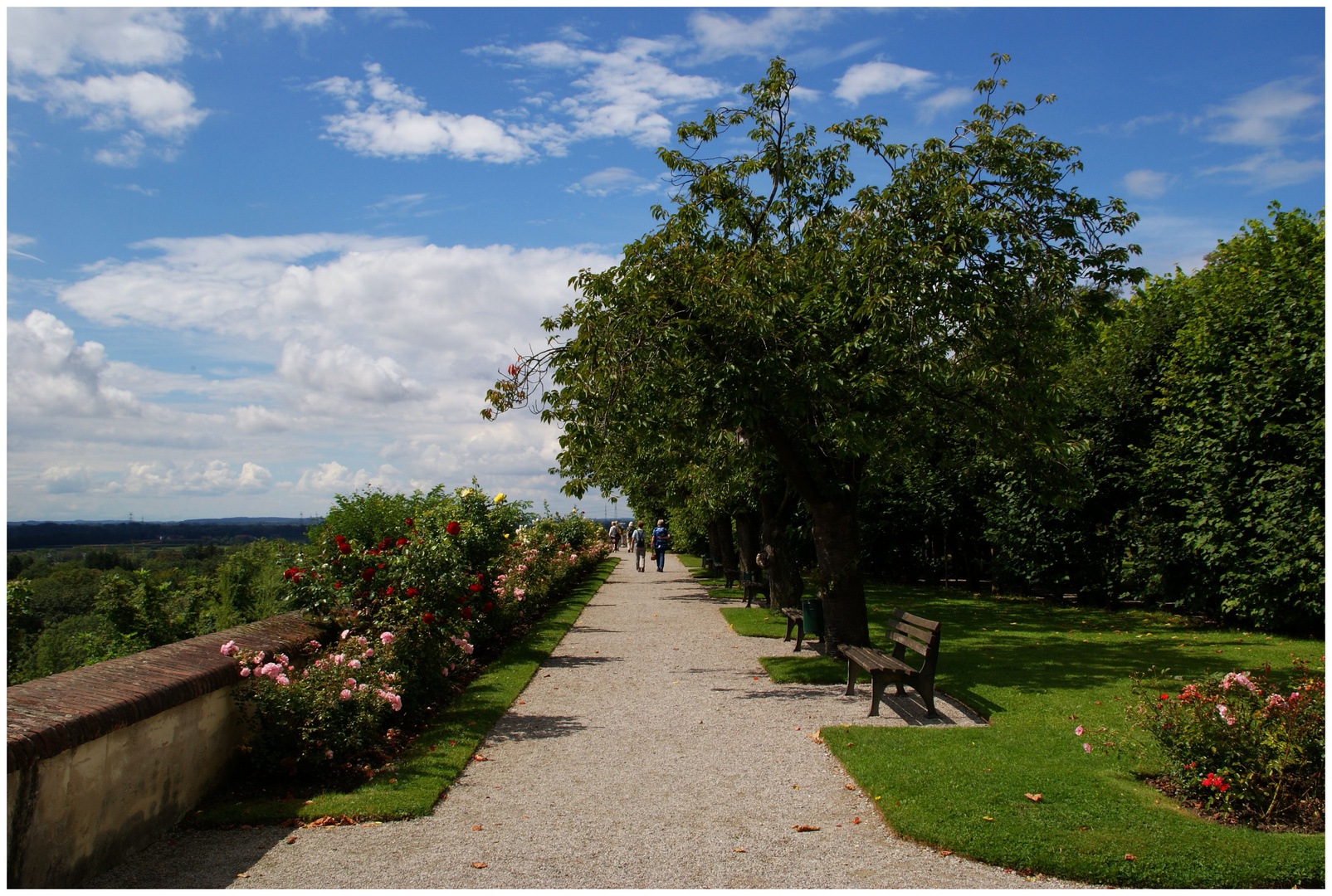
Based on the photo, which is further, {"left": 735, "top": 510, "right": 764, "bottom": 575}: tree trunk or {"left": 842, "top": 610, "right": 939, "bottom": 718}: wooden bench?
{"left": 735, "top": 510, "right": 764, "bottom": 575}: tree trunk

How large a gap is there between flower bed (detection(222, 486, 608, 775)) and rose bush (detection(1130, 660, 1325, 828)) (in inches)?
201

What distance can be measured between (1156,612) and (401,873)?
604 inches

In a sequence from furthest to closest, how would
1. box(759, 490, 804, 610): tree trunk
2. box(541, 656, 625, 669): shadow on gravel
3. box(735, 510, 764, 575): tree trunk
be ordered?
box(735, 510, 764, 575): tree trunk, box(759, 490, 804, 610): tree trunk, box(541, 656, 625, 669): shadow on gravel

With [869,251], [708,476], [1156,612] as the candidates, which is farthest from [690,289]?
[1156,612]

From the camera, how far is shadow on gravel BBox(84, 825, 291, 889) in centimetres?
410

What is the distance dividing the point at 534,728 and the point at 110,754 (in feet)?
11.6

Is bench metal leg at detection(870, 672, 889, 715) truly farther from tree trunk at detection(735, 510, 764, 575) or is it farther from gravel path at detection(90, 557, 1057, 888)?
tree trunk at detection(735, 510, 764, 575)

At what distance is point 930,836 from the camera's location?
15.0 ft

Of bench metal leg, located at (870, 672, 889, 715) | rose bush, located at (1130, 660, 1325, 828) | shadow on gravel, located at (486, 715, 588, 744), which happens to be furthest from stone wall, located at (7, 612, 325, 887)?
rose bush, located at (1130, 660, 1325, 828)

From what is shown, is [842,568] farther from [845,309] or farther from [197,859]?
[197,859]

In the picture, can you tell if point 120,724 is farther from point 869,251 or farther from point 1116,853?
point 869,251

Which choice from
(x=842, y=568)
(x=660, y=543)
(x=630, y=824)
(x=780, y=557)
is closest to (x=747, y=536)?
(x=780, y=557)

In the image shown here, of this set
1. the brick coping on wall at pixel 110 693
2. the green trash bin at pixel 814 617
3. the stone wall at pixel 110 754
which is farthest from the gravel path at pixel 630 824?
the green trash bin at pixel 814 617

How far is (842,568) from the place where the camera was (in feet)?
34.1
